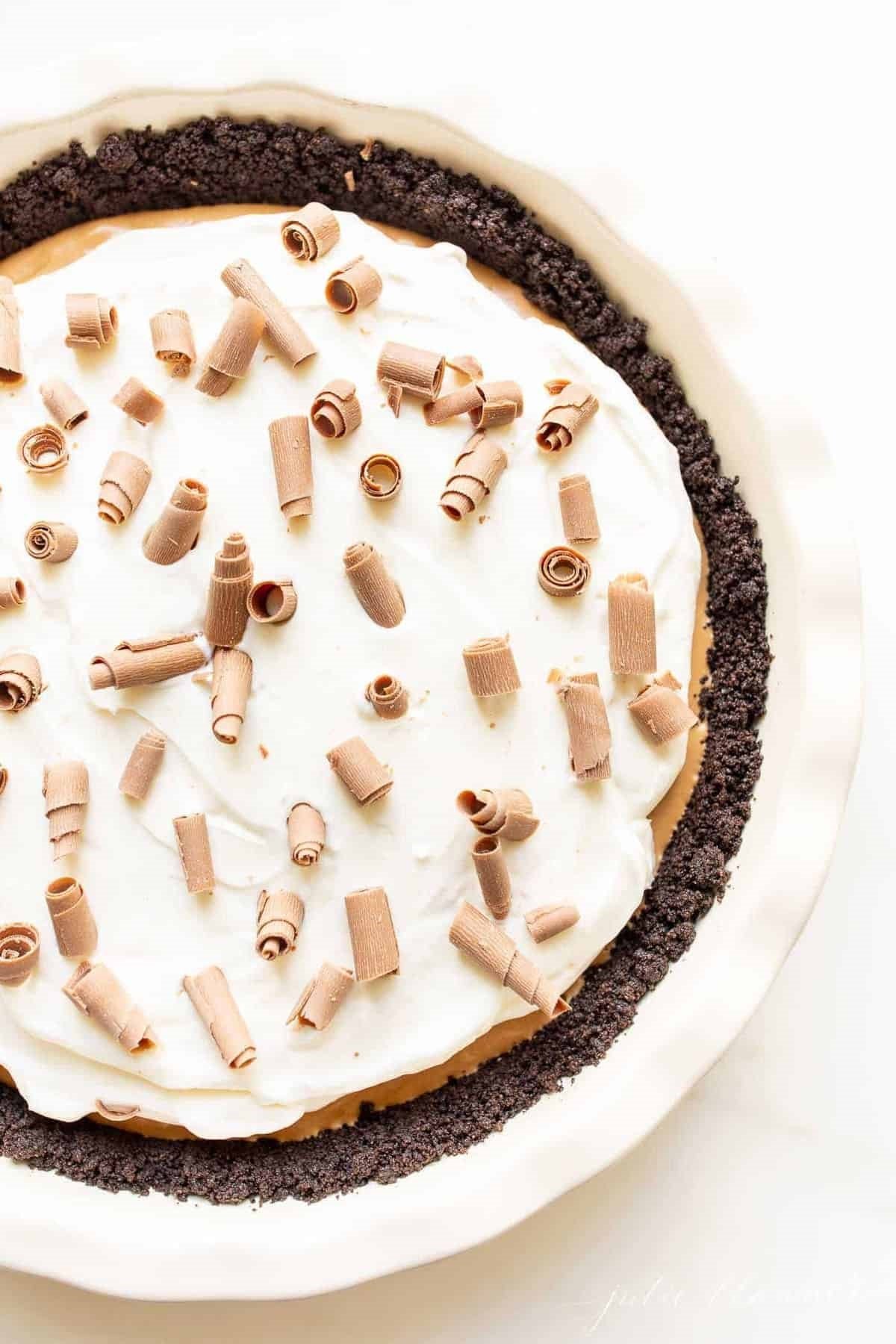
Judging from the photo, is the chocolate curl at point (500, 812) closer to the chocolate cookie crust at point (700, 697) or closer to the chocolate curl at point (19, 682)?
the chocolate cookie crust at point (700, 697)

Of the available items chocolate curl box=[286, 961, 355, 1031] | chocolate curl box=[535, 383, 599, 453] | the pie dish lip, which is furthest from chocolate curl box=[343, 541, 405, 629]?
the pie dish lip

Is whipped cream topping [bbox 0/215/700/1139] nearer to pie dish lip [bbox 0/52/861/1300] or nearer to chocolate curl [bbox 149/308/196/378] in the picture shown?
chocolate curl [bbox 149/308/196/378]

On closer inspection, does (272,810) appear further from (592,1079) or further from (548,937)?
(592,1079)

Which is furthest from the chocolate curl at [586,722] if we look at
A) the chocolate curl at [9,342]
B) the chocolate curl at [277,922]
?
the chocolate curl at [9,342]

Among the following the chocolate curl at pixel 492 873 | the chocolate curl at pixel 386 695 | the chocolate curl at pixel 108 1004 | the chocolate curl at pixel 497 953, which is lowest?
the chocolate curl at pixel 108 1004

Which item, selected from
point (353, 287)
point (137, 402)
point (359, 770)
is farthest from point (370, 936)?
point (353, 287)

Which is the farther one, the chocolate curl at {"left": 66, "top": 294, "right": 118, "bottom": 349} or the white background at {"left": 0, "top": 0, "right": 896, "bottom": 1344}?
the white background at {"left": 0, "top": 0, "right": 896, "bottom": 1344}

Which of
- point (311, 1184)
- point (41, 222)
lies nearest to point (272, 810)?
point (311, 1184)
